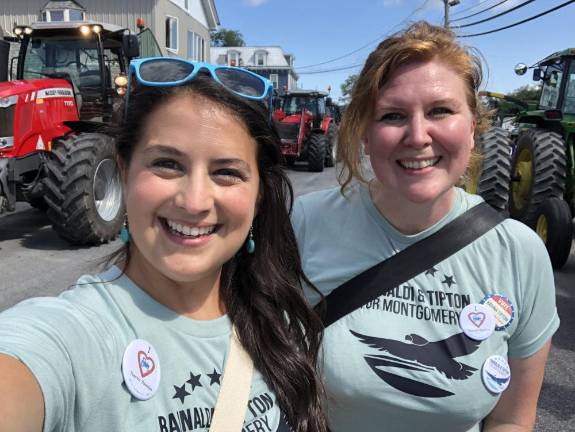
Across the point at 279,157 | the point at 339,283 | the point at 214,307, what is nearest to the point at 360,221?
the point at 339,283

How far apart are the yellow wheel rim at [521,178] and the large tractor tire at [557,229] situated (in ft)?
3.44

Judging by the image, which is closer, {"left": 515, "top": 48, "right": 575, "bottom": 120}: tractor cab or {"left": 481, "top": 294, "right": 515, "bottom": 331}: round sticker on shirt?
{"left": 481, "top": 294, "right": 515, "bottom": 331}: round sticker on shirt

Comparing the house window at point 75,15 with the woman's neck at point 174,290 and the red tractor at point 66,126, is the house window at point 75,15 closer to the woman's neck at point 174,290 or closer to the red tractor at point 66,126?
the red tractor at point 66,126

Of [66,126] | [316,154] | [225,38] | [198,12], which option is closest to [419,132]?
[66,126]

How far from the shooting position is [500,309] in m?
1.58

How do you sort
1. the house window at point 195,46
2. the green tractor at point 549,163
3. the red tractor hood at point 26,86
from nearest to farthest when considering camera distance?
the green tractor at point 549,163
the red tractor hood at point 26,86
the house window at point 195,46

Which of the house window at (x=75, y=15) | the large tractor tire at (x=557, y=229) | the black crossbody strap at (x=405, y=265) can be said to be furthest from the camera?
the house window at (x=75, y=15)

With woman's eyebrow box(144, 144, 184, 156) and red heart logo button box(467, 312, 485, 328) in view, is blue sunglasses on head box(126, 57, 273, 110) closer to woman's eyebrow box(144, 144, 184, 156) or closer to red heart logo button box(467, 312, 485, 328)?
woman's eyebrow box(144, 144, 184, 156)

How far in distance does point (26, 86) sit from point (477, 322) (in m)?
6.44

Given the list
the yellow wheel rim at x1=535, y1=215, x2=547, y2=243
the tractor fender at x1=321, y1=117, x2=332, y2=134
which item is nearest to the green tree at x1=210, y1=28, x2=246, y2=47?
the tractor fender at x1=321, y1=117, x2=332, y2=134

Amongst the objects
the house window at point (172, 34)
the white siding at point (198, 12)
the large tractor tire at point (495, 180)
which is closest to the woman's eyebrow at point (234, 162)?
the large tractor tire at point (495, 180)

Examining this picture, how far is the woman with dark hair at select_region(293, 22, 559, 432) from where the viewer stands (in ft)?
5.05

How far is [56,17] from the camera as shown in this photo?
62.1 ft

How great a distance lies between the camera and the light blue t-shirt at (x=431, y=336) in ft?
5.02
